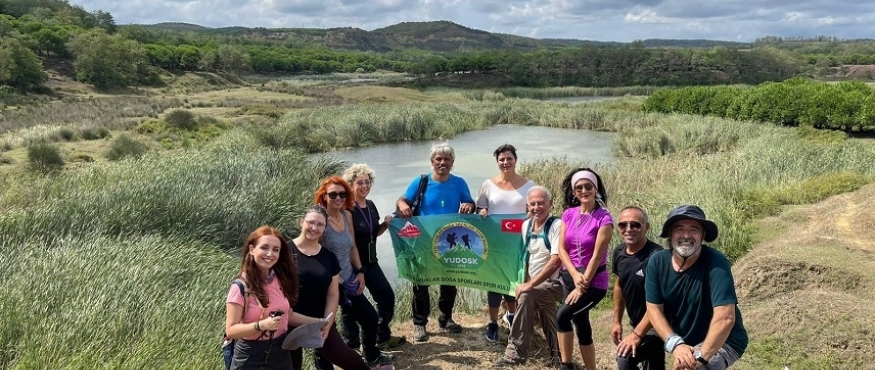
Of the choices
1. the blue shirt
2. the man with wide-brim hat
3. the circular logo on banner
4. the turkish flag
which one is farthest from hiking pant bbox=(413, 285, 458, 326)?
the man with wide-brim hat

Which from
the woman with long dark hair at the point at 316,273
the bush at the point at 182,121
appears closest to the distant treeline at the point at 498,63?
the bush at the point at 182,121

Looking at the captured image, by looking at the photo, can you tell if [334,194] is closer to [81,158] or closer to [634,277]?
[634,277]

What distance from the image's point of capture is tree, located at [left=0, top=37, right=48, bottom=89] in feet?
142

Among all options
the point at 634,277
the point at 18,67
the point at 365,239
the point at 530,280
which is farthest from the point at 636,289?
the point at 18,67

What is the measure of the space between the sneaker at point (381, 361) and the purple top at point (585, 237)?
69.7 inches

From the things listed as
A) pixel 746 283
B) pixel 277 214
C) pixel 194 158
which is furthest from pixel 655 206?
pixel 194 158

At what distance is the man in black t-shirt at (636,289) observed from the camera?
346 centimetres

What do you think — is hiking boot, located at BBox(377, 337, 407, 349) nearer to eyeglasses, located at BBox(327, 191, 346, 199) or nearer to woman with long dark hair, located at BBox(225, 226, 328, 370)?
eyeglasses, located at BBox(327, 191, 346, 199)

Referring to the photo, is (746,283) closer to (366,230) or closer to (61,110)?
(366,230)

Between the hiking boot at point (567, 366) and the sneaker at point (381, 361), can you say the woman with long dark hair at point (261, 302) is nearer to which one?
the sneaker at point (381, 361)

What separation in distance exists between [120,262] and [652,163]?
13.3 metres

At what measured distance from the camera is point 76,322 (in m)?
4.02

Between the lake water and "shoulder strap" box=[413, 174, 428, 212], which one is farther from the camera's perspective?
the lake water

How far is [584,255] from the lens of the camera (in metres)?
4.01
